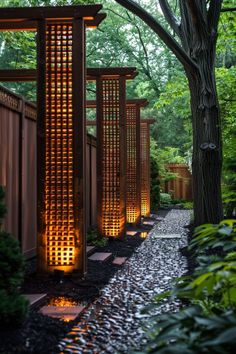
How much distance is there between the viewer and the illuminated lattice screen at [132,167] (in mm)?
11273

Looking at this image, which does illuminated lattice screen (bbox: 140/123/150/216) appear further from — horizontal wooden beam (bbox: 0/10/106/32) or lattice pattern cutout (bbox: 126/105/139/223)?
horizontal wooden beam (bbox: 0/10/106/32)

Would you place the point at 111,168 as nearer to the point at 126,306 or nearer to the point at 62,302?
the point at 62,302

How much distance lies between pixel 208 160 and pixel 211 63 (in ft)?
4.76

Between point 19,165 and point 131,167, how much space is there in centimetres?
617

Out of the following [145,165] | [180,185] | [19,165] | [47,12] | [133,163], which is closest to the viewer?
[47,12]

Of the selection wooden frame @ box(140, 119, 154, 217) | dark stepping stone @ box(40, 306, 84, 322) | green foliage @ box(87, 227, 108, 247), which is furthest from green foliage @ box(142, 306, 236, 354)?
wooden frame @ box(140, 119, 154, 217)

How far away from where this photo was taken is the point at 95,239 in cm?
806

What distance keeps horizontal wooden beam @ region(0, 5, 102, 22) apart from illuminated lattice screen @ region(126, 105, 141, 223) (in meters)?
6.30

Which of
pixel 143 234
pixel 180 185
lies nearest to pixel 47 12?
pixel 143 234

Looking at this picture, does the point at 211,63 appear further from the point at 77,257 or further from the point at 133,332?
the point at 133,332

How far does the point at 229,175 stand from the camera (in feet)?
28.9

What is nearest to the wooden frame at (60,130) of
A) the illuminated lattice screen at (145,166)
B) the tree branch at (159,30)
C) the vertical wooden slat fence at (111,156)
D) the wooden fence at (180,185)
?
the tree branch at (159,30)

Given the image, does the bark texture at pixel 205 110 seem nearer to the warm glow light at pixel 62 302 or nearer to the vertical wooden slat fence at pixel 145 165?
the warm glow light at pixel 62 302

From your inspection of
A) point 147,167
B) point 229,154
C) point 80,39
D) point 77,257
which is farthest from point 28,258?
point 147,167
